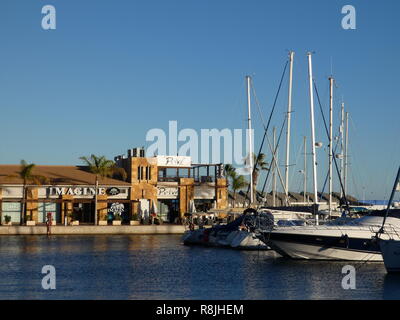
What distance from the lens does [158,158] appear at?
97750 mm

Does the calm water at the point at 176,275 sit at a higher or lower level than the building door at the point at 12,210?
lower

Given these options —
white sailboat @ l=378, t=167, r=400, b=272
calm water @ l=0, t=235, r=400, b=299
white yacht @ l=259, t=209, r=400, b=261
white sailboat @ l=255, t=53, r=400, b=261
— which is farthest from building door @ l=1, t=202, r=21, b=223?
white sailboat @ l=378, t=167, r=400, b=272

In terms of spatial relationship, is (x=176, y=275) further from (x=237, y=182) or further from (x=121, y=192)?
(x=237, y=182)

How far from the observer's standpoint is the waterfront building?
89625 millimetres

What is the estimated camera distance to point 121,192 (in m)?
93.3

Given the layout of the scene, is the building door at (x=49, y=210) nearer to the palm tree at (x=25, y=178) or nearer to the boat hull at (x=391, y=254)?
the palm tree at (x=25, y=178)

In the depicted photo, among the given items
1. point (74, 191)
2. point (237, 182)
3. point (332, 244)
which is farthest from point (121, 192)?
point (332, 244)

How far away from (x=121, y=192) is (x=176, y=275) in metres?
51.8

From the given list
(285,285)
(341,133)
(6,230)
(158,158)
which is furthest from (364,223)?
(158,158)

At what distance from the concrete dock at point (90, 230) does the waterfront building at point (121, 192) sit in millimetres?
4143

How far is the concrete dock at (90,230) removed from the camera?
82.2 meters

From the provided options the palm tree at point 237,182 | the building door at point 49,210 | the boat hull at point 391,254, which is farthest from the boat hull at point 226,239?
the palm tree at point 237,182

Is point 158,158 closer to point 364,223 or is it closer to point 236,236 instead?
point 236,236
